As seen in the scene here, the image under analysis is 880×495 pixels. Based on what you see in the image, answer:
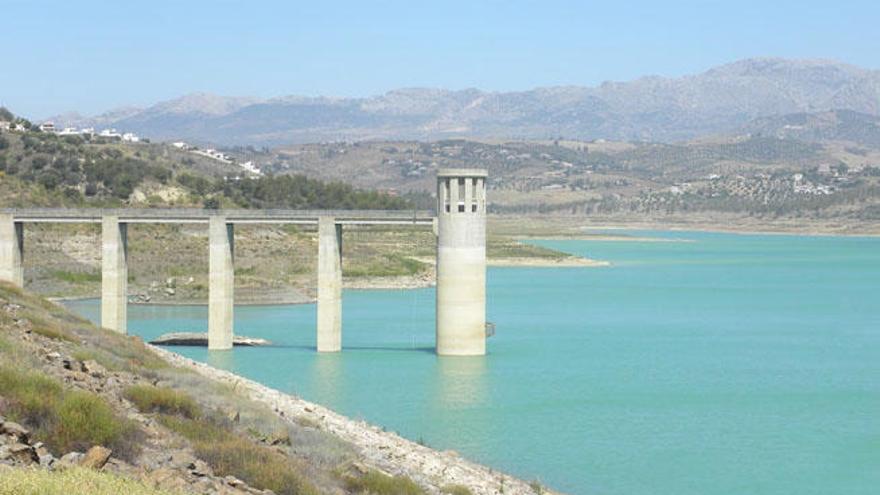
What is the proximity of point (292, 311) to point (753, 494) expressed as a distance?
45868 millimetres

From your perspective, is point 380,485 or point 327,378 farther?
point 327,378

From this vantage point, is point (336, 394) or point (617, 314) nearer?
point (336, 394)

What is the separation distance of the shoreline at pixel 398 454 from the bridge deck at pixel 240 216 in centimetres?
1915

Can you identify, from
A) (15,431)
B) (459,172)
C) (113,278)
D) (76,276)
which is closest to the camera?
(15,431)

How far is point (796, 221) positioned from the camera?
649 ft

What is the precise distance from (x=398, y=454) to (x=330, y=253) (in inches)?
1024

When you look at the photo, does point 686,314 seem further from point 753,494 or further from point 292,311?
point 753,494

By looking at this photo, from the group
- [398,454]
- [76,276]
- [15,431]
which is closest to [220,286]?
[398,454]

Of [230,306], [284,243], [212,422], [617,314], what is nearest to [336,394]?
[230,306]

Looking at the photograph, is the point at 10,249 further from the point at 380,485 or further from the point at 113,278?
the point at 380,485

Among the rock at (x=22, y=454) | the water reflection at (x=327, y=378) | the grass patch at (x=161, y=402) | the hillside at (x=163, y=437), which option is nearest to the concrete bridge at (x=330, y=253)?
the water reflection at (x=327, y=378)

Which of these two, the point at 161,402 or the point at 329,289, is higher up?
the point at 161,402

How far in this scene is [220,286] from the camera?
52.3m

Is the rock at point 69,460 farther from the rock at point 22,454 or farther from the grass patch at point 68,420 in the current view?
the grass patch at point 68,420
